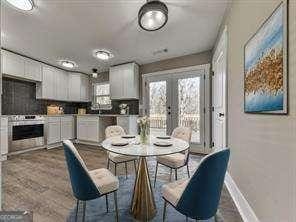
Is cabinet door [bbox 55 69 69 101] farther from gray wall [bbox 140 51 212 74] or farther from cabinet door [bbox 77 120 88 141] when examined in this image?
gray wall [bbox 140 51 212 74]

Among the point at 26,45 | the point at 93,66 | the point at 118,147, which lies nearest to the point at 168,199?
the point at 118,147

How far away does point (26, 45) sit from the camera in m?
3.61

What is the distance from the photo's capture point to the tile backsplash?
4.33m

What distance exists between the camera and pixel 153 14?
1.98 meters

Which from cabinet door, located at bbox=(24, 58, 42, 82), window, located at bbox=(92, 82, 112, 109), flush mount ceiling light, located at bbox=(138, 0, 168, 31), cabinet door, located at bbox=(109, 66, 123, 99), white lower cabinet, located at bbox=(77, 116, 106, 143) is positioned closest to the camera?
flush mount ceiling light, located at bbox=(138, 0, 168, 31)

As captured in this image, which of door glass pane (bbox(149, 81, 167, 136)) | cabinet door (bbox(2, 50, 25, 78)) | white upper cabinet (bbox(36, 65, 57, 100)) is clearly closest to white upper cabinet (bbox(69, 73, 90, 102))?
white upper cabinet (bbox(36, 65, 57, 100))

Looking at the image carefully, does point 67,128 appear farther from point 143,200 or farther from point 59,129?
point 143,200

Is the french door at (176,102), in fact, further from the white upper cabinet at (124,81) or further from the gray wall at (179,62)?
the white upper cabinet at (124,81)

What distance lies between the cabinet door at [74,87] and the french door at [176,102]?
2.50 meters

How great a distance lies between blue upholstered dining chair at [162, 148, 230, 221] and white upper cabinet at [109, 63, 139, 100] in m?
3.77

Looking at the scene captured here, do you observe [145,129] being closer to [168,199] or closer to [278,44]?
[168,199]

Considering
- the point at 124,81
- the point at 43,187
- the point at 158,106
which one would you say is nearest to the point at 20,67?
the point at 124,81

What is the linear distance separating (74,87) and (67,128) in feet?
4.59

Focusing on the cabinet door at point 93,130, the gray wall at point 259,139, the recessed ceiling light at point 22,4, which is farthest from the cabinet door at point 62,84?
the gray wall at point 259,139
